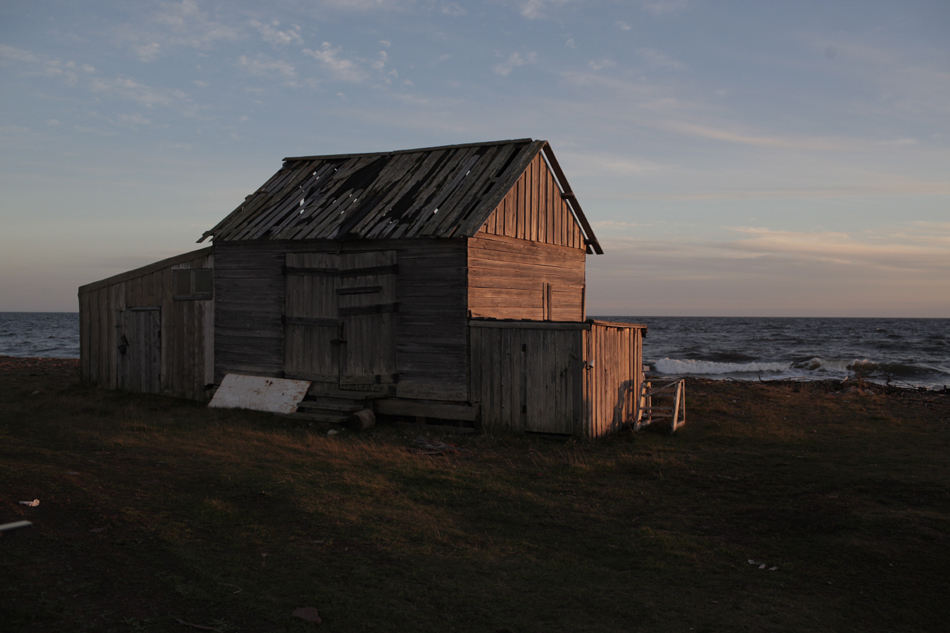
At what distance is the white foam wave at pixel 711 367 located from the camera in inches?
1375

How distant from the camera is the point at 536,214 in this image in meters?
16.0

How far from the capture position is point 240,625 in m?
4.75

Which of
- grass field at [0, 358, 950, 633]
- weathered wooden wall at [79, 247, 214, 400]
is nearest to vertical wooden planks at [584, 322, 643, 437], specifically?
grass field at [0, 358, 950, 633]

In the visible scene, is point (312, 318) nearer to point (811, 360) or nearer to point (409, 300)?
point (409, 300)

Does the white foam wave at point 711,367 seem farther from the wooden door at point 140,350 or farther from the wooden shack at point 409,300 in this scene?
the wooden door at point 140,350

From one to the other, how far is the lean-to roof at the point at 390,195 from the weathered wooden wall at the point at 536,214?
0.30 metres

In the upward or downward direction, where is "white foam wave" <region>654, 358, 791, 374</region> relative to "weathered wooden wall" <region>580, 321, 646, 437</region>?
downward

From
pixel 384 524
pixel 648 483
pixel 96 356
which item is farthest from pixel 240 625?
pixel 96 356

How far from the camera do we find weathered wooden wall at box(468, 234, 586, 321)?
13852 millimetres

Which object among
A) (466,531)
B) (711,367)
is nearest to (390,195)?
(466,531)

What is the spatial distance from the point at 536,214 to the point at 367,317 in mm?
4787

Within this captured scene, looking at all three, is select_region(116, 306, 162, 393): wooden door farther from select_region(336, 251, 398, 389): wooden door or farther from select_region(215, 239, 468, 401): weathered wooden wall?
select_region(336, 251, 398, 389): wooden door

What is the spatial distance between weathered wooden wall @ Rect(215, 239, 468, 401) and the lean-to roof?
0.34 metres

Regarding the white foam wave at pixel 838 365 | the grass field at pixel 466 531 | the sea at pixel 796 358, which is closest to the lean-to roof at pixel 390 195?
the grass field at pixel 466 531
